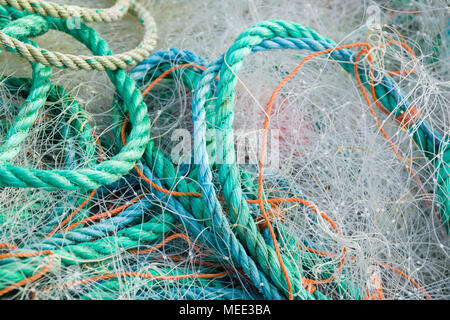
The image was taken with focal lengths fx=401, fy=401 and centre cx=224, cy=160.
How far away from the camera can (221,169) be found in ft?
3.30

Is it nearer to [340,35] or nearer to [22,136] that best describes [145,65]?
[22,136]

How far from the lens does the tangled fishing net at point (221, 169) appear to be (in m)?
0.98

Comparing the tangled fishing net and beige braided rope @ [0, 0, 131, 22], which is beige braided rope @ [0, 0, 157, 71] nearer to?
the tangled fishing net

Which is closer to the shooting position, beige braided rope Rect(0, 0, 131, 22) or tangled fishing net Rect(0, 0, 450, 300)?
tangled fishing net Rect(0, 0, 450, 300)

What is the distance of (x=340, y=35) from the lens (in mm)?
1495

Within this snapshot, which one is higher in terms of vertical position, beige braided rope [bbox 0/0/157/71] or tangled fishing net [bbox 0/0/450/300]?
beige braided rope [bbox 0/0/157/71]

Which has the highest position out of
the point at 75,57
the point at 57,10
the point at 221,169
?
the point at 57,10

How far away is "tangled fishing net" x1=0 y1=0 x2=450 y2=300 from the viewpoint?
977 millimetres

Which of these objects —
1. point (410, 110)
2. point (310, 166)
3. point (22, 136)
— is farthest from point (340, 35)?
point (22, 136)

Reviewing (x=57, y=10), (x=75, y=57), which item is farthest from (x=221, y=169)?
(x=57, y=10)

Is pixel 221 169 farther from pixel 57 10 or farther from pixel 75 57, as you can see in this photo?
pixel 57 10

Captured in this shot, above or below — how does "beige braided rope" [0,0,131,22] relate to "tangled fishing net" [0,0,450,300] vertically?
above

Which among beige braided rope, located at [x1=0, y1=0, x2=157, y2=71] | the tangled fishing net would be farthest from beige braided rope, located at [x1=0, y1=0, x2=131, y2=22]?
beige braided rope, located at [x1=0, y1=0, x2=157, y2=71]

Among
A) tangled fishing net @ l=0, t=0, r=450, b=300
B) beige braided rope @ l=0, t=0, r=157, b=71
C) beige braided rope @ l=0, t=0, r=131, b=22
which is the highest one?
beige braided rope @ l=0, t=0, r=131, b=22
